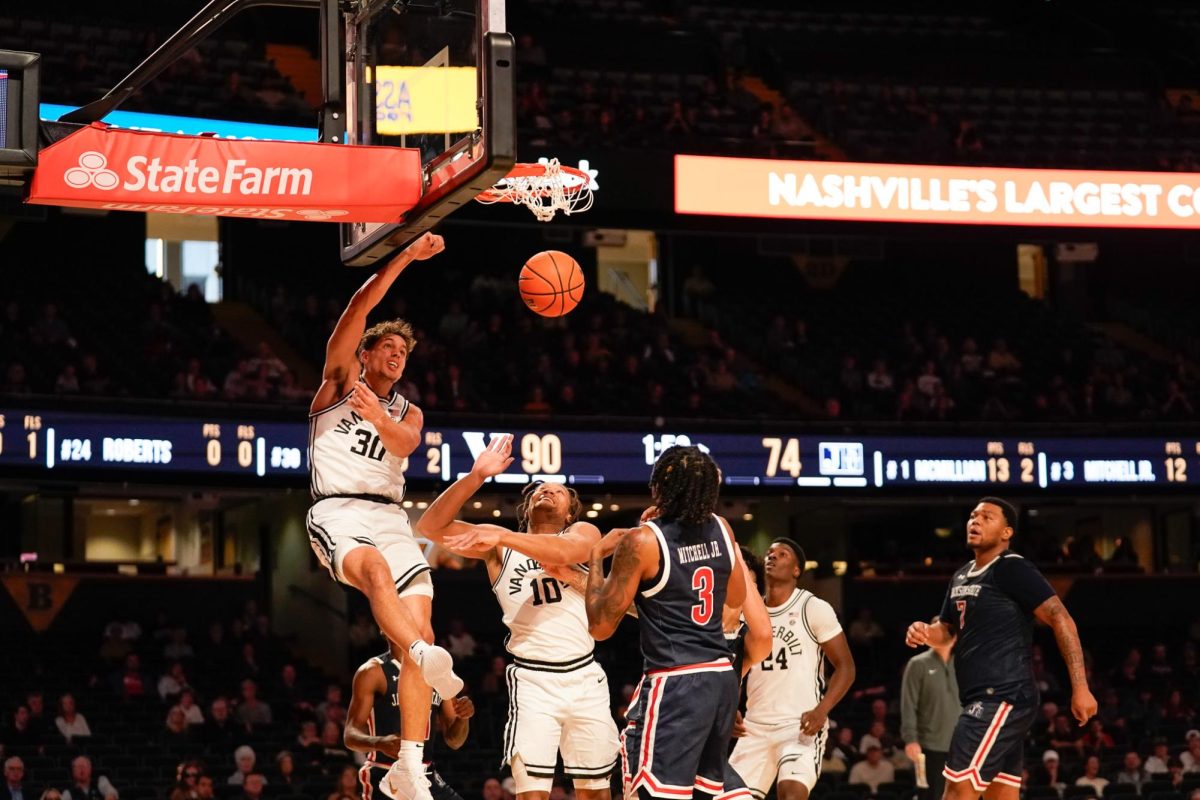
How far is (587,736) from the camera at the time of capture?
884cm

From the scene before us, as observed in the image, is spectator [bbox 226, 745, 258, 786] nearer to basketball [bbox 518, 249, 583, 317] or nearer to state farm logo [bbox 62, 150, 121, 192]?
basketball [bbox 518, 249, 583, 317]

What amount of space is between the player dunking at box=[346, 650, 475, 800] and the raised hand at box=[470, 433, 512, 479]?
1193 millimetres

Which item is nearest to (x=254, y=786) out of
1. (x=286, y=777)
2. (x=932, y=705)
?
(x=286, y=777)

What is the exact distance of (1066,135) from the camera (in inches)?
1046

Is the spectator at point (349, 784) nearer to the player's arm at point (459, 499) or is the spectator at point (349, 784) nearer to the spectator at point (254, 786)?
the spectator at point (254, 786)

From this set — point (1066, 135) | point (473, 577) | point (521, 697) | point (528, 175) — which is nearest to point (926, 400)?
point (1066, 135)

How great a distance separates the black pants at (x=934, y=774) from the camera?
39.3 feet

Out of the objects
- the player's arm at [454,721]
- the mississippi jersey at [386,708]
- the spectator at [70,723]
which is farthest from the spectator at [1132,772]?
the player's arm at [454,721]

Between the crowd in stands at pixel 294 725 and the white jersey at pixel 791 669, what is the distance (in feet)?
17.2

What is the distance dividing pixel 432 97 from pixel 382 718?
329cm

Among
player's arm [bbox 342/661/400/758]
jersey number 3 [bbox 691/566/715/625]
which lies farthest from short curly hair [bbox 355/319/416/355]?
jersey number 3 [bbox 691/566/715/625]

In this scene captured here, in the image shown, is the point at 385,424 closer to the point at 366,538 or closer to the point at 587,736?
the point at 366,538

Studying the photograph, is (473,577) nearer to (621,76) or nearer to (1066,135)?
(621,76)

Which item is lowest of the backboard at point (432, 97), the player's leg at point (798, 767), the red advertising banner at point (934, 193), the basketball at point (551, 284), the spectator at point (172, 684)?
the spectator at point (172, 684)
